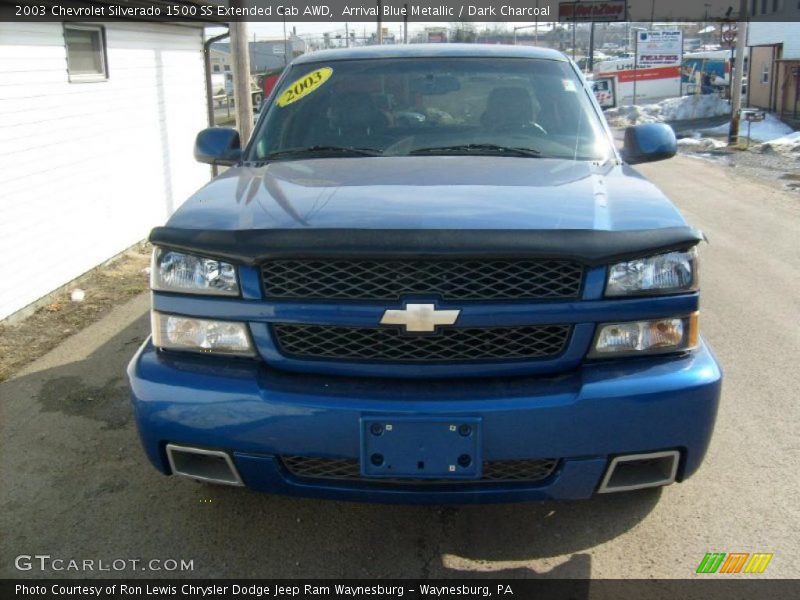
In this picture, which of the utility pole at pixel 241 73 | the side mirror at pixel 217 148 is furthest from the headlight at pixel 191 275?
the utility pole at pixel 241 73

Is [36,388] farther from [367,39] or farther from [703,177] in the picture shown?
[367,39]

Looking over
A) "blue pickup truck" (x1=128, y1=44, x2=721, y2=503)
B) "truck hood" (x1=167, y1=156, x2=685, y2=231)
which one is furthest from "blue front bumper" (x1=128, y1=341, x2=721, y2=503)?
"truck hood" (x1=167, y1=156, x2=685, y2=231)

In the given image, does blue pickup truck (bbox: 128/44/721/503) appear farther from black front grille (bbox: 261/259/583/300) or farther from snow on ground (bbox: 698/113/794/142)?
snow on ground (bbox: 698/113/794/142)

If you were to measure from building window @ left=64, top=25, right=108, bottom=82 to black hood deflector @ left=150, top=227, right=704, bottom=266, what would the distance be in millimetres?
5546

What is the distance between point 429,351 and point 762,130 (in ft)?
78.2

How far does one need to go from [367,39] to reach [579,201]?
4280cm

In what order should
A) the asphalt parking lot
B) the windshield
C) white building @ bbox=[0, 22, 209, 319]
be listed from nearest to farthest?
the asphalt parking lot < the windshield < white building @ bbox=[0, 22, 209, 319]

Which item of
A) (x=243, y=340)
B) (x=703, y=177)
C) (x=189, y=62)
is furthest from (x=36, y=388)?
(x=703, y=177)

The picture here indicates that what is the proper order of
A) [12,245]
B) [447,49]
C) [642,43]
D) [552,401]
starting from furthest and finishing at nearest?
[642,43] < [12,245] < [447,49] < [552,401]

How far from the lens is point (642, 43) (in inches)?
1526

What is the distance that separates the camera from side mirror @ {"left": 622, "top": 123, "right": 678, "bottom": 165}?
13.4ft

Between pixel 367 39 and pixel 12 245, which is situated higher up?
pixel 367 39

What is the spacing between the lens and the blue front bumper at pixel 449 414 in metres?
2.57

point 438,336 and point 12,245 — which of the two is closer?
point 438,336
